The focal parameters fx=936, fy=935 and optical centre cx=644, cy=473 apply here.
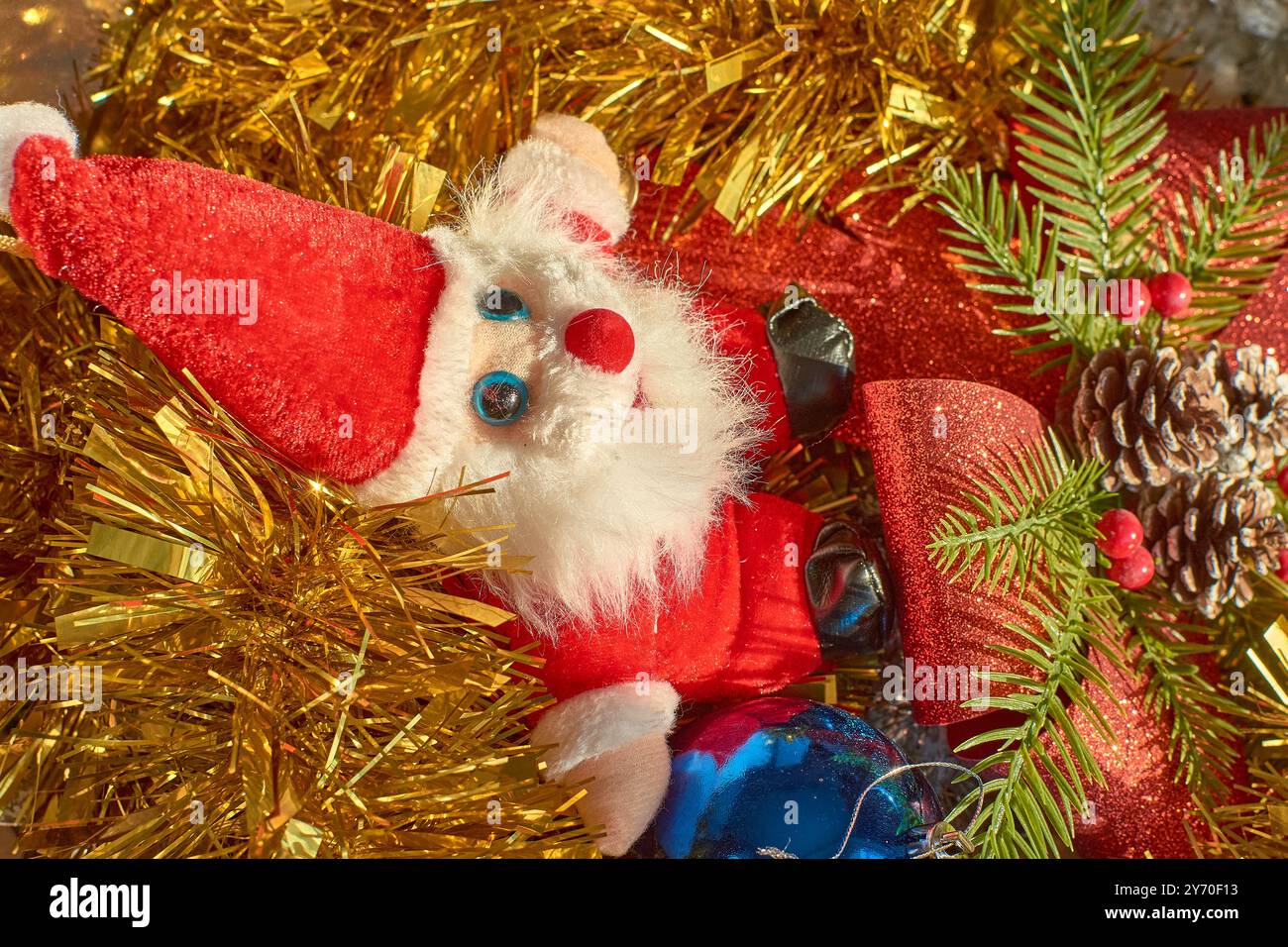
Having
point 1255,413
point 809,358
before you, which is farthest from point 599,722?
point 1255,413

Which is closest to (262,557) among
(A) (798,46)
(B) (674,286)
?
(B) (674,286)

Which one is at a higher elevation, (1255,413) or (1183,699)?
(1255,413)

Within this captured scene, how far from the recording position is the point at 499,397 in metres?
0.72

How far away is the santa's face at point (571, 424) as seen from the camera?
72 cm

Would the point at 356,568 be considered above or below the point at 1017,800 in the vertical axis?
above

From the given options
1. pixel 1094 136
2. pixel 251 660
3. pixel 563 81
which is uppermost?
pixel 563 81

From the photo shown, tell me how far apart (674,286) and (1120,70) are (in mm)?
464

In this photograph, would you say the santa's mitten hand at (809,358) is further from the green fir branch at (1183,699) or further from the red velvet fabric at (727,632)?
the green fir branch at (1183,699)

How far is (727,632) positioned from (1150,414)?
412 millimetres

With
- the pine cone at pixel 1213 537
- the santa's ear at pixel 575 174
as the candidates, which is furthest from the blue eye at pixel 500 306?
the pine cone at pixel 1213 537

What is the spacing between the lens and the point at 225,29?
3.07 feet

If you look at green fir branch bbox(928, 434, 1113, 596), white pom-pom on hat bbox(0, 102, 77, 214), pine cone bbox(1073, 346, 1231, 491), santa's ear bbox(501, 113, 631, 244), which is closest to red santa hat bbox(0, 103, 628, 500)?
white pom-pom on hat bbox(0, 102, 77, 214)

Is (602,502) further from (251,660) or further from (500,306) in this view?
(251,660)
